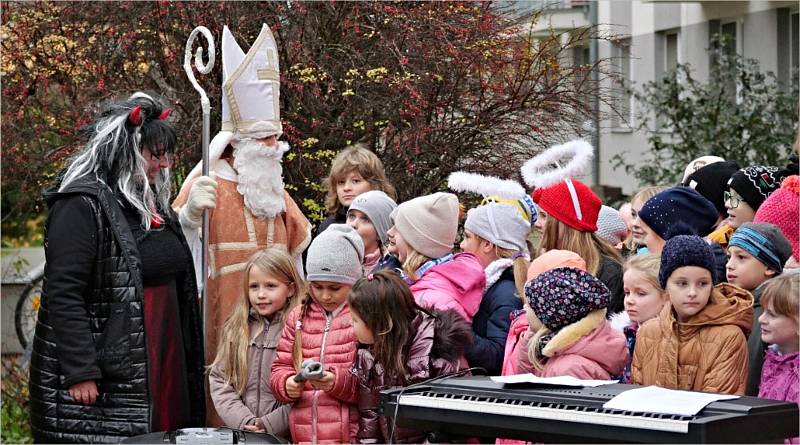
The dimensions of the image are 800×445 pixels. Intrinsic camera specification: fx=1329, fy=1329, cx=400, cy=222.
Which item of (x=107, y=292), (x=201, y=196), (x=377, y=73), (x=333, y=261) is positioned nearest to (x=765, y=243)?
(x=333, y=261)

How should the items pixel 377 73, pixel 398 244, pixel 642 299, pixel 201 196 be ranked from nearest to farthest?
1. pixel 642 299
2. pixel 398 244
3. pixel 201 196
4. pixel 377 73

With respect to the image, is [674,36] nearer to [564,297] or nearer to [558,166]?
[558,166]

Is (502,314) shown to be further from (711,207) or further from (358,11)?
(358,11)

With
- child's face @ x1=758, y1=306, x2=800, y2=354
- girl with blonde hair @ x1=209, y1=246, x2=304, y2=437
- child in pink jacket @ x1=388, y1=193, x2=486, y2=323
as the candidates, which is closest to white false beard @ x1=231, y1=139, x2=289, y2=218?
girl with blonde hair @ x1=209, y1=246, x2=304, y2=437

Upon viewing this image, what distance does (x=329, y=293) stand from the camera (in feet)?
18.1

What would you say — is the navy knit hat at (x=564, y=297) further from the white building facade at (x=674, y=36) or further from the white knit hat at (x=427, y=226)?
the white building facade at (x=674, y=36)

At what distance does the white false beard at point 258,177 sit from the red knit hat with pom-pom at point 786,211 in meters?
2.32

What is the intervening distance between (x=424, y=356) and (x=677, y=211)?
149 cm

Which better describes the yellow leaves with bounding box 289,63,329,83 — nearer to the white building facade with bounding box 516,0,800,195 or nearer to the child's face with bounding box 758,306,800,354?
the child's face with bounding box 758,306,800,354

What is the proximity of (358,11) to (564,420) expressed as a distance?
5213 millimetres

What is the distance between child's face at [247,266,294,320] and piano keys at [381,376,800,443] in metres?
1.55

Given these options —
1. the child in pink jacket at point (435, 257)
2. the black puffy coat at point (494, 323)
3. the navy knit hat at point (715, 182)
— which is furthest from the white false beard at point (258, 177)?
the navy knit hat at point (715, 182)

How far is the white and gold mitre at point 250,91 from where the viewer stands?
6.55m

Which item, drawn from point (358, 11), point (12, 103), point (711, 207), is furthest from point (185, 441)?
point (12, 103)
